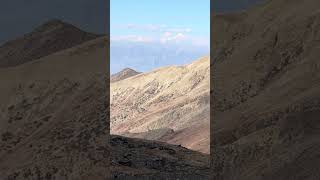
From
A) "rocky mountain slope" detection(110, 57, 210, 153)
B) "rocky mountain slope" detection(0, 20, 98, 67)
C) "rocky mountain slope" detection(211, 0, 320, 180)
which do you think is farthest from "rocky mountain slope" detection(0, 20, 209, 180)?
"rocky mountain slope" detection(110, 57, 210, 153)

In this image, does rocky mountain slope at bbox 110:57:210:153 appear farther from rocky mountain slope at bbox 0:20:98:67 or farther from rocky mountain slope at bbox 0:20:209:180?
rocky mountain slope at bbox 0:20:98:67

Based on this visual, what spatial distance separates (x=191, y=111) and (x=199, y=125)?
8030 millimetres

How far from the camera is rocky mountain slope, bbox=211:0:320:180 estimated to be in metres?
16.9

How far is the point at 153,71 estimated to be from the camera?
108000 millimetres

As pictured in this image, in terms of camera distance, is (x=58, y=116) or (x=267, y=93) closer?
(x=58, y=116)

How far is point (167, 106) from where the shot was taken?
82.8m

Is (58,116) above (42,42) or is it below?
below

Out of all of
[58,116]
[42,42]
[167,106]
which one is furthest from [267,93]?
[167,106]

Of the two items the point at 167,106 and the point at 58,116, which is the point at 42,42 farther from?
the point at 167,106

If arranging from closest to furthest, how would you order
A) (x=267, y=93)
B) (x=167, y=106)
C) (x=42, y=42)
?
1. (x=42, y=42)
2. (x=267, y=93)
3. (x=167, y=106)

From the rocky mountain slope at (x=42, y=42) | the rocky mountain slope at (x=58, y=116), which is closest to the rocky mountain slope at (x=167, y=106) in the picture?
the rocky mountain slope at (x=58, y=116)

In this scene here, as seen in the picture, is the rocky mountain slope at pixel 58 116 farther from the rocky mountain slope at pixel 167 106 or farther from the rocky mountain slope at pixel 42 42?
the rocky mountain slope at pixel 167 106

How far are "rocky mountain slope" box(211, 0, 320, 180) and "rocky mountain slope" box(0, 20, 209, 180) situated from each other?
390cm

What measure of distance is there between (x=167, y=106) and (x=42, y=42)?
66178 millimetres
